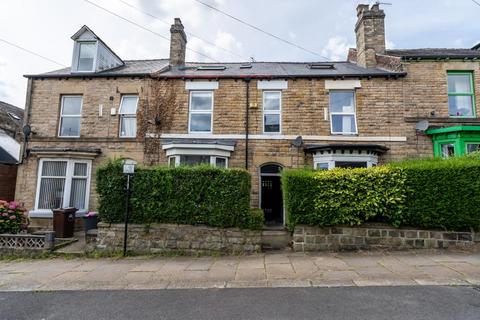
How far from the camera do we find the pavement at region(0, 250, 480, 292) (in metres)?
4.96

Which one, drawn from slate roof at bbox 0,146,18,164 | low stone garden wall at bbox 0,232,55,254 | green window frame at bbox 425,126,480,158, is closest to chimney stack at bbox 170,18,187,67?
slate roof at bbox 0,146,18,164

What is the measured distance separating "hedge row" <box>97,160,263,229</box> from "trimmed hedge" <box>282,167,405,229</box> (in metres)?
1.29

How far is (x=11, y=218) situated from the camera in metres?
7.89

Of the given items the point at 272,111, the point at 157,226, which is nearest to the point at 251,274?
the point at 157,226

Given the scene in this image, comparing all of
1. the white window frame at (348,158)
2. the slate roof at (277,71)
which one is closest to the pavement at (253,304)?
the white window frame at (348,158)

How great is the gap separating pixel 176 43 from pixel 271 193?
9.64 metres

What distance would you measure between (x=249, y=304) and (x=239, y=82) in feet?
30.3

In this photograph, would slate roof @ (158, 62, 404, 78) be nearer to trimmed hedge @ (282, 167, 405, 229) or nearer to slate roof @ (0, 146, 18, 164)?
trimmed hedge @ (282, 167, 405, 229)

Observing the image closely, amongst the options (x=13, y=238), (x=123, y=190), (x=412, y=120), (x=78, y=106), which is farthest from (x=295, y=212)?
(x=78, y=106)

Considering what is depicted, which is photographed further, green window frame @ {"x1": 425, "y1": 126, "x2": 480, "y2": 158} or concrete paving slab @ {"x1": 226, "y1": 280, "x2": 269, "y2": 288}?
green window frame @ {"x1": 425, "y1": 126, "x2": 480, "y2": 158}

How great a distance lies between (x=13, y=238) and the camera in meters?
7.39

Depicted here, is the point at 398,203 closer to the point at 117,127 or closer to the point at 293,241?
the point at 293,241

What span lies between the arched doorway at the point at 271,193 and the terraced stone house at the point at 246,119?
1.7 inches

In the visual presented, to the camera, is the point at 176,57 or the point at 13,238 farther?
the point at 176,57
